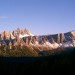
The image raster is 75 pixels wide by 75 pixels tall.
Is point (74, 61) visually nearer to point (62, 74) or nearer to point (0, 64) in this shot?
point (62, 74)

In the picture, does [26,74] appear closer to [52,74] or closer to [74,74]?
[52,74]

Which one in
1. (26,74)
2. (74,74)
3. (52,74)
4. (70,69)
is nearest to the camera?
(74,74)

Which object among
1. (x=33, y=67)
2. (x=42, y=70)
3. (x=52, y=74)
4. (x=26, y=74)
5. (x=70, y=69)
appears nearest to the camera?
(x=70, y=69)

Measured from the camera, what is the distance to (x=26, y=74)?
4879 inches

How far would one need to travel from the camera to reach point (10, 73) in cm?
12825

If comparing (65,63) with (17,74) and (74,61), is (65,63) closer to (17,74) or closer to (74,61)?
(74,61)

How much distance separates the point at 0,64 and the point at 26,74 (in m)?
14.8

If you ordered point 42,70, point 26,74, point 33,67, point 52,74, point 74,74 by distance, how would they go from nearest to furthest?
1. point 74,74
2. point 52,74
3. point 42,70
4. point 26,74
5. point 33,67

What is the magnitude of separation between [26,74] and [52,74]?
63.0 feet

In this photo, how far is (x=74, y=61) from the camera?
11169cm

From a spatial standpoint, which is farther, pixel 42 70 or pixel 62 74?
pixel 42 70

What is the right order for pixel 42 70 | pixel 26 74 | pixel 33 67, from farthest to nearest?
pixel 33 67
pixel 26 74
pixel 42 70

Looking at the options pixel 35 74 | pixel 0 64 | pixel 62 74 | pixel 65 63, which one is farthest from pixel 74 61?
pixel 0 64

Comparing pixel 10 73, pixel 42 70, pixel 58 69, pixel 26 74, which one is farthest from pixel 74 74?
pixel 10 73
